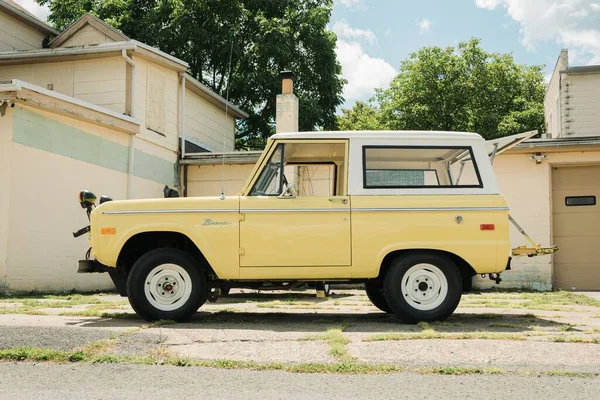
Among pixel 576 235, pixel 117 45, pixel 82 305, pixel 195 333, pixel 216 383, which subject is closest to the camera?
pixel 216 383

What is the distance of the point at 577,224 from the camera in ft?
47.0

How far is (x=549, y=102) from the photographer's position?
24281 mm

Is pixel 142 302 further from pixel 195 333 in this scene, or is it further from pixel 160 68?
pixel 160 68

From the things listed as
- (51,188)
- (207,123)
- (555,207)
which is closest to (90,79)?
(51,188)

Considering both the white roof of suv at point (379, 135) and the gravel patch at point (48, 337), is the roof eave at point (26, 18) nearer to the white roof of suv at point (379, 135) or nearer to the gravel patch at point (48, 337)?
the white roof of suv at point (379, 135)

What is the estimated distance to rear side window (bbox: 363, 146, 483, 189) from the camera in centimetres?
752

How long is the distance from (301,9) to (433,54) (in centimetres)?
1496

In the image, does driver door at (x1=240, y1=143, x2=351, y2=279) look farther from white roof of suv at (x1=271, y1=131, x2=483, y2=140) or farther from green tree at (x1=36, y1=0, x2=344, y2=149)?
green tree at (x1=36, y1=0, x2=344, y2=149)

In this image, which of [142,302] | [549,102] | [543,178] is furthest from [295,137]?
[549,102]

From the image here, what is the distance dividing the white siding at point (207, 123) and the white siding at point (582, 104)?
10804 mm

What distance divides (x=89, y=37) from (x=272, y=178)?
1370 centimetres

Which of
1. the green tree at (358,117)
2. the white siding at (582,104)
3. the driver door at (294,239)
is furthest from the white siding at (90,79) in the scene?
the green tree at (358,117)

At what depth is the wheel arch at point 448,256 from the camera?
7410 millimetres

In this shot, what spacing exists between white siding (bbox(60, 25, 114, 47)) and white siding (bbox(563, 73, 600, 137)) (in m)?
14.1
